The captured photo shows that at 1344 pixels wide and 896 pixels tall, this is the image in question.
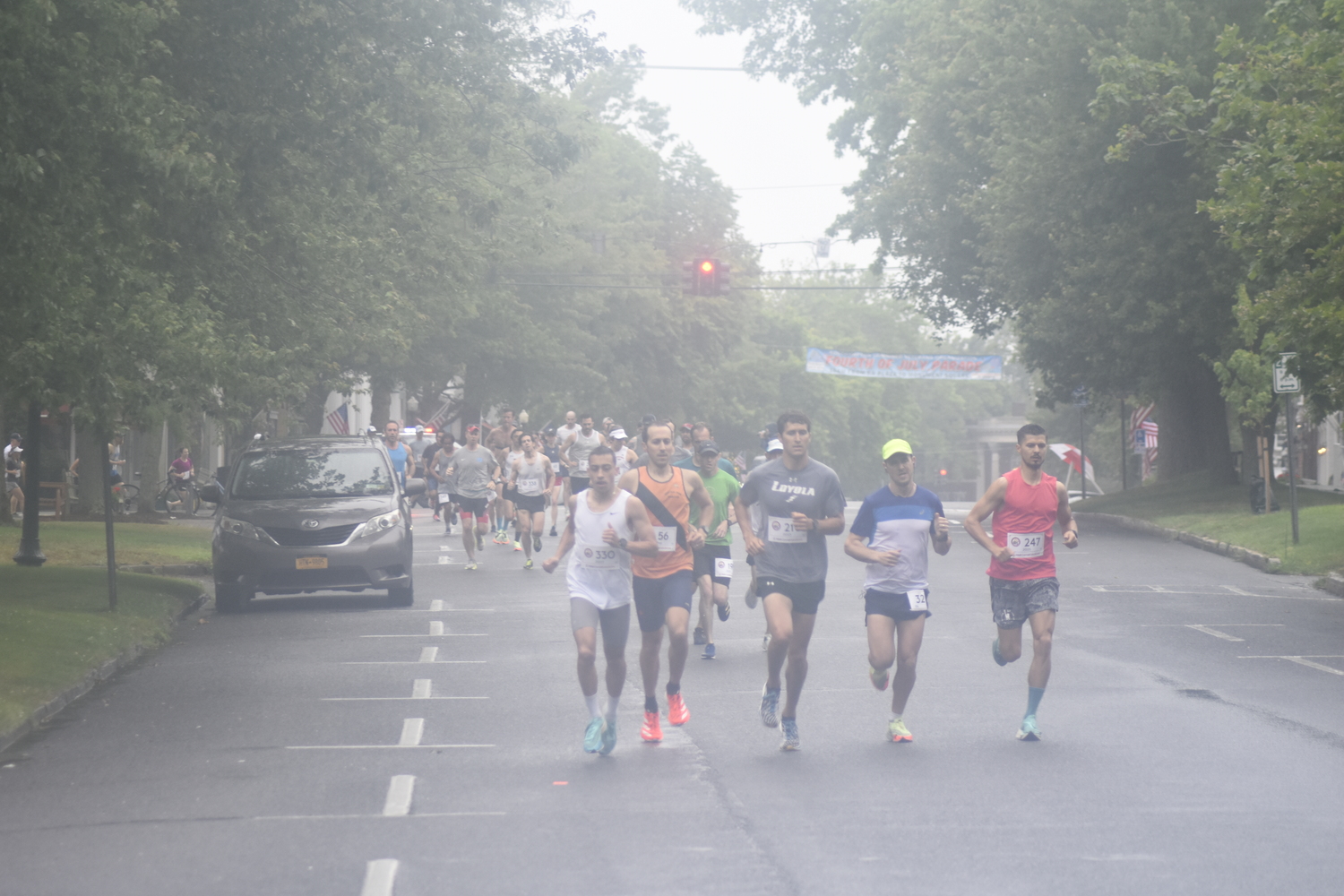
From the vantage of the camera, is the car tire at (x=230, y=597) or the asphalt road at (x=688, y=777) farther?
the car tire at (x=230, y=597)

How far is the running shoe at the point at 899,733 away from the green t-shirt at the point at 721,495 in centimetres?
387

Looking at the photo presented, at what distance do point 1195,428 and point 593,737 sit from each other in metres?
31.5

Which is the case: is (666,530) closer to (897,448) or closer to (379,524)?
(897,448)

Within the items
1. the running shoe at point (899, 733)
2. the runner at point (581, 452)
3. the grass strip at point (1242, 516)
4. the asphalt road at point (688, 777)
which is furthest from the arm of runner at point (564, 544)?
the runner at point (581, 452)

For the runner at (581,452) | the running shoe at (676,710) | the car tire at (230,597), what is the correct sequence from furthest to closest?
the runner at (581,452)
the car tire at (230,597)
the running shoe at (676,710)

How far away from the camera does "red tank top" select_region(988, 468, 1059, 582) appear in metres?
10.1

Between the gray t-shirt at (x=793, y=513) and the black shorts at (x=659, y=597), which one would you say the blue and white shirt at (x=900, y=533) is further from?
the black shorts at (x=659, y=597)

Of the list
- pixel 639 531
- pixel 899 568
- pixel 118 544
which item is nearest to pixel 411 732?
pixel 639 531

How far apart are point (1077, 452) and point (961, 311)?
6.62 m

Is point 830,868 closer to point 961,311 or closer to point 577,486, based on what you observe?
point 577,486

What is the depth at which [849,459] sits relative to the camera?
10800cm

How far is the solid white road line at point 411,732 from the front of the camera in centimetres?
980

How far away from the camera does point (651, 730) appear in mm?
9727

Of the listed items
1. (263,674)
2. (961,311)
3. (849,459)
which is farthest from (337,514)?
(849,459)
